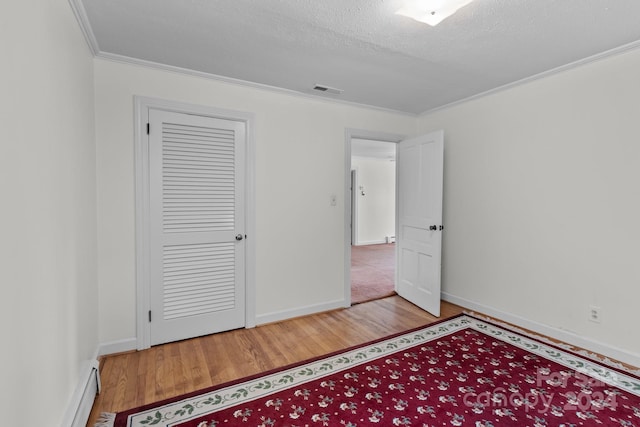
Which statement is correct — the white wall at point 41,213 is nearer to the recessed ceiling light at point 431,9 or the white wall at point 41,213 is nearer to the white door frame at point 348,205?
the recessed ceiling light at point 431,9

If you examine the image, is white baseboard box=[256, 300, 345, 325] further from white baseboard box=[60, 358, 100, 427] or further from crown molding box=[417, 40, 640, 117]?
crown molding box=[417, 40, 640, 117]

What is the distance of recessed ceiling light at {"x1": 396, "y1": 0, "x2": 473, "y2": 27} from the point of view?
5.65ft

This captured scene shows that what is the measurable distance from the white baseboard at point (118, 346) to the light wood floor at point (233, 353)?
0.16 ft

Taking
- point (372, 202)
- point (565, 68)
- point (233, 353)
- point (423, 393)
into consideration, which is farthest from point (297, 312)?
point (372, 202)

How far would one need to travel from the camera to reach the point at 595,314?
253 centimetres

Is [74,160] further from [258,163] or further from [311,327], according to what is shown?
[311,327]

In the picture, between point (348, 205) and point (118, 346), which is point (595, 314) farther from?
point (118, 346)

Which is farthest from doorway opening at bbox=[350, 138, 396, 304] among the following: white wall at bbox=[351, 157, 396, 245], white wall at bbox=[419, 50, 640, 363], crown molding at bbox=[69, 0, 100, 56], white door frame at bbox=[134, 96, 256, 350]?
crown molding at bbox=[69, 0, 100, 56]

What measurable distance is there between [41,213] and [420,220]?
3279mm

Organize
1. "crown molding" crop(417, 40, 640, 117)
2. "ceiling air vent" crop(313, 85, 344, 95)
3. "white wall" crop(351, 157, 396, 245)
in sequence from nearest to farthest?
"crown molding" crop(417, 40, 640, 117) < "ceiling air vent" crop(313, 85, 344, 95) < "white wall" crop(351, 157, 396, 245)

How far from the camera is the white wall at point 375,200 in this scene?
8.46 metres

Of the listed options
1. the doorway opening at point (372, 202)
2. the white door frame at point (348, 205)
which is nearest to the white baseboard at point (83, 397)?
the white door frame at point (348, 205)

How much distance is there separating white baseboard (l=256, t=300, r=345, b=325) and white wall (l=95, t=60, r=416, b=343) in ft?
0.05

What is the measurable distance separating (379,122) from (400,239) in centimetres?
151
